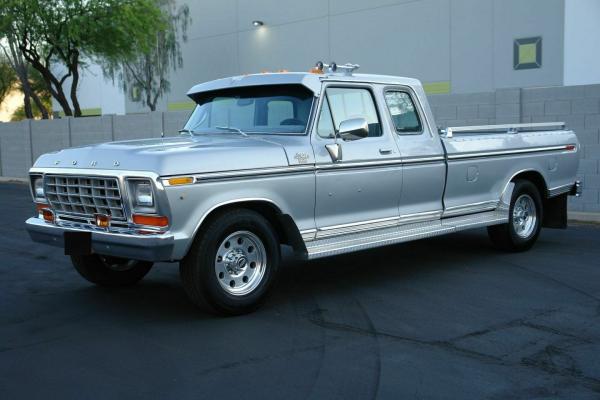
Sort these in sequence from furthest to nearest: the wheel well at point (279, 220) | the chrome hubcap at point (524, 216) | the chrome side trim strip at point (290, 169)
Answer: the chrome hubcap at point (524, 216), the wheel well at point (279, 220), the chrome side trim strip at point (290, 169)

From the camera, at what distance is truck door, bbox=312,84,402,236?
658 cm

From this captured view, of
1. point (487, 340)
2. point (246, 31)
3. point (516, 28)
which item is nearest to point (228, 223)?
point (487, 340)

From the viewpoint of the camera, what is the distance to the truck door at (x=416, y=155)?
24.2 ft

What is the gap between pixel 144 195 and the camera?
5.57 meters

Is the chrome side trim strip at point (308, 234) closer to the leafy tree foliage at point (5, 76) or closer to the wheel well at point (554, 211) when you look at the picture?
the wheel well at point (554, 211)

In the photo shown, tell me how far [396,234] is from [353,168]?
2.96 feet

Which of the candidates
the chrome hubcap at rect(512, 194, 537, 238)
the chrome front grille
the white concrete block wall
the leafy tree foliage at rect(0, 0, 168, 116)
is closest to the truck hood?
the chrome front grille

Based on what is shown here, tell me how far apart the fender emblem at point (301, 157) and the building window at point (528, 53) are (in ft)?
70.4

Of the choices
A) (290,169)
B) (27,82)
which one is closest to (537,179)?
(290,169)

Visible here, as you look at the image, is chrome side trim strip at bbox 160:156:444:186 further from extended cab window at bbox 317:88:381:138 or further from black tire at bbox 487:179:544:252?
black tire at bbox 487:179:544:252

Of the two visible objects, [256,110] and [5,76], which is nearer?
[256,110]

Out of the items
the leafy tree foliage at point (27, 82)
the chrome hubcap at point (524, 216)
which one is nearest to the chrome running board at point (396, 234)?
the chrome hubcap at point (524, 216)

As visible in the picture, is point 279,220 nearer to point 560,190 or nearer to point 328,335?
point 328,335

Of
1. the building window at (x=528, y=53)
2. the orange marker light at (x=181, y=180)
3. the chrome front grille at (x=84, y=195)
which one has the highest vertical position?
the building window at (x=528, y=53)
